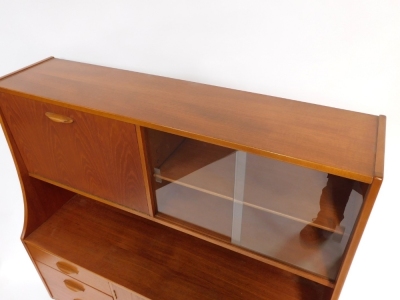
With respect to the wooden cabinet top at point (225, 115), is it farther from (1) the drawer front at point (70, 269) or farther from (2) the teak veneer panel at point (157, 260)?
A: (1) the drawer front at point (70, 269)

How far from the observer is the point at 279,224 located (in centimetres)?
99

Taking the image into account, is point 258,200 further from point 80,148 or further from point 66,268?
point 66,268

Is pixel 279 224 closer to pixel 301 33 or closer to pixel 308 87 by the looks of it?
pixel 308 87

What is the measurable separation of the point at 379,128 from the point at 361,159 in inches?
6.7

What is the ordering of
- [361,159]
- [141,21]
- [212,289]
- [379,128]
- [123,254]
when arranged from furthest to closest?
[123,254] < [212,289] < [141,21] < [379,128] < [361,159]

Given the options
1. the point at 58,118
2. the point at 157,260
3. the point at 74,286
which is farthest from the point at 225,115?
the point at 74,286

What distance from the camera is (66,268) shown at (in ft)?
4.79

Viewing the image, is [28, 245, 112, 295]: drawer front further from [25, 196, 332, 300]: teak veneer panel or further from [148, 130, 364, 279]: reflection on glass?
[148, 130, 364, 279]: reflection on glass

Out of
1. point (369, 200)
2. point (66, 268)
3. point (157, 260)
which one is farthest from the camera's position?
point (66, 268)

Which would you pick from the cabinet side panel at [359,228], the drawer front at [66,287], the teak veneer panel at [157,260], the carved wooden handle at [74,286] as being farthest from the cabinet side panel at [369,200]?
the carved wooden handle at [74,286]

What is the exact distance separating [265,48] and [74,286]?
1.39 m

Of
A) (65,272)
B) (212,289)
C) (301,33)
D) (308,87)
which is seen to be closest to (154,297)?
(212,289)

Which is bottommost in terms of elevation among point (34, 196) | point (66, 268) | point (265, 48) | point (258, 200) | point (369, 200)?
point (66, 268)

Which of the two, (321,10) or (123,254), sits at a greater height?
(321,10)
